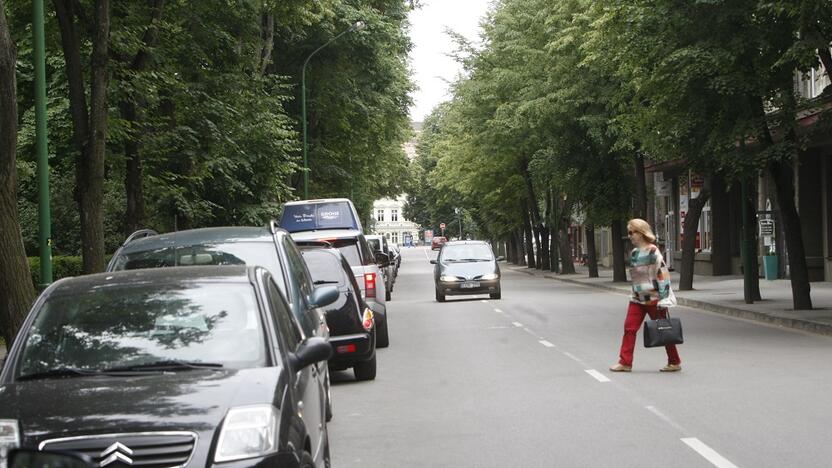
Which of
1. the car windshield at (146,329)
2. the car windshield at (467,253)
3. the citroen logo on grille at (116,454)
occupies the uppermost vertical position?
the car windshield at (467,253)

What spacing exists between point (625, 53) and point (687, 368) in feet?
29.0

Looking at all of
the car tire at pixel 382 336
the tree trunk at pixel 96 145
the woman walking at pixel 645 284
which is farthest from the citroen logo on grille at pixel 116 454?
the tree trunk at pixel 96 145

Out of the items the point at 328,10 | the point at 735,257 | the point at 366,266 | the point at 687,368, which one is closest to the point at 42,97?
the point at 366,266

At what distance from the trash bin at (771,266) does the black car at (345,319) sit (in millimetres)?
27325

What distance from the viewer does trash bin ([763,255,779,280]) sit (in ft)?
125

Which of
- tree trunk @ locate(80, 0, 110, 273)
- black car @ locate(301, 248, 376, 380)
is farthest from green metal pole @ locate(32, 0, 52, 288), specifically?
black car @ locate(301, 248, 376, 380)

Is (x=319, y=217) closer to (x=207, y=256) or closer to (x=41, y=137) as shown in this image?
(x=41, y=137)

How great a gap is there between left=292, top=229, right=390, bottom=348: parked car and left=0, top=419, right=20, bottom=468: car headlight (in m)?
11.3

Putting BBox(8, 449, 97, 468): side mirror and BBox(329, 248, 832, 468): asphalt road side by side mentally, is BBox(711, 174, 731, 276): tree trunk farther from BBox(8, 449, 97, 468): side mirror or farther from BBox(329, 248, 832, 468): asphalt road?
BBox(8, 449, 97, 468): side mirror

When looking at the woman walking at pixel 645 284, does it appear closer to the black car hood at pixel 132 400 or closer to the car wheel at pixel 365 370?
the car wheel at pixel 365 370

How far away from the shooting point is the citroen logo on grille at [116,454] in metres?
4.84

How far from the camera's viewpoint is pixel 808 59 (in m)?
18.1

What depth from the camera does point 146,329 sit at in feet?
19.7

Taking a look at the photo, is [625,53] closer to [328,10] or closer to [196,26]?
[196,26]
